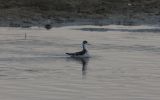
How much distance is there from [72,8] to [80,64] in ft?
69.1

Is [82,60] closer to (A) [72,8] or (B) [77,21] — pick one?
(B) [77,21]

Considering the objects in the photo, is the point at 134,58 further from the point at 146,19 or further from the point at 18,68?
the point at 146,19

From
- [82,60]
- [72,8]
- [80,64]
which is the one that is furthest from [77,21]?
[80,64]

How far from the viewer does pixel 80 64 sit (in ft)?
97.7

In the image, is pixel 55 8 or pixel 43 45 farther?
pixel 55 8

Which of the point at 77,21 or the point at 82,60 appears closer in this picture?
the point at 82,60

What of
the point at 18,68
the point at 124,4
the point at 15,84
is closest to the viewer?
the point at 15,84

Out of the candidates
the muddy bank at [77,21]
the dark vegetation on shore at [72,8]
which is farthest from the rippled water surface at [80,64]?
the dark vegetation on shore at [72,8]

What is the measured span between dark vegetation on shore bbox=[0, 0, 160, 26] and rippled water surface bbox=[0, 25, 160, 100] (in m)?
4.07

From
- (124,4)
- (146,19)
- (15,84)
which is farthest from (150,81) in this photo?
(124,4)

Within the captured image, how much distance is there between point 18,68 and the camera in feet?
89.0

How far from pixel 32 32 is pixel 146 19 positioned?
1013 centimetres

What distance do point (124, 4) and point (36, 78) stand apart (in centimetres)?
3007

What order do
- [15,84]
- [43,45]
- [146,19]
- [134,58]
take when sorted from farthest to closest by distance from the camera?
[146,19], [43,45], [134,58], [15,84]
